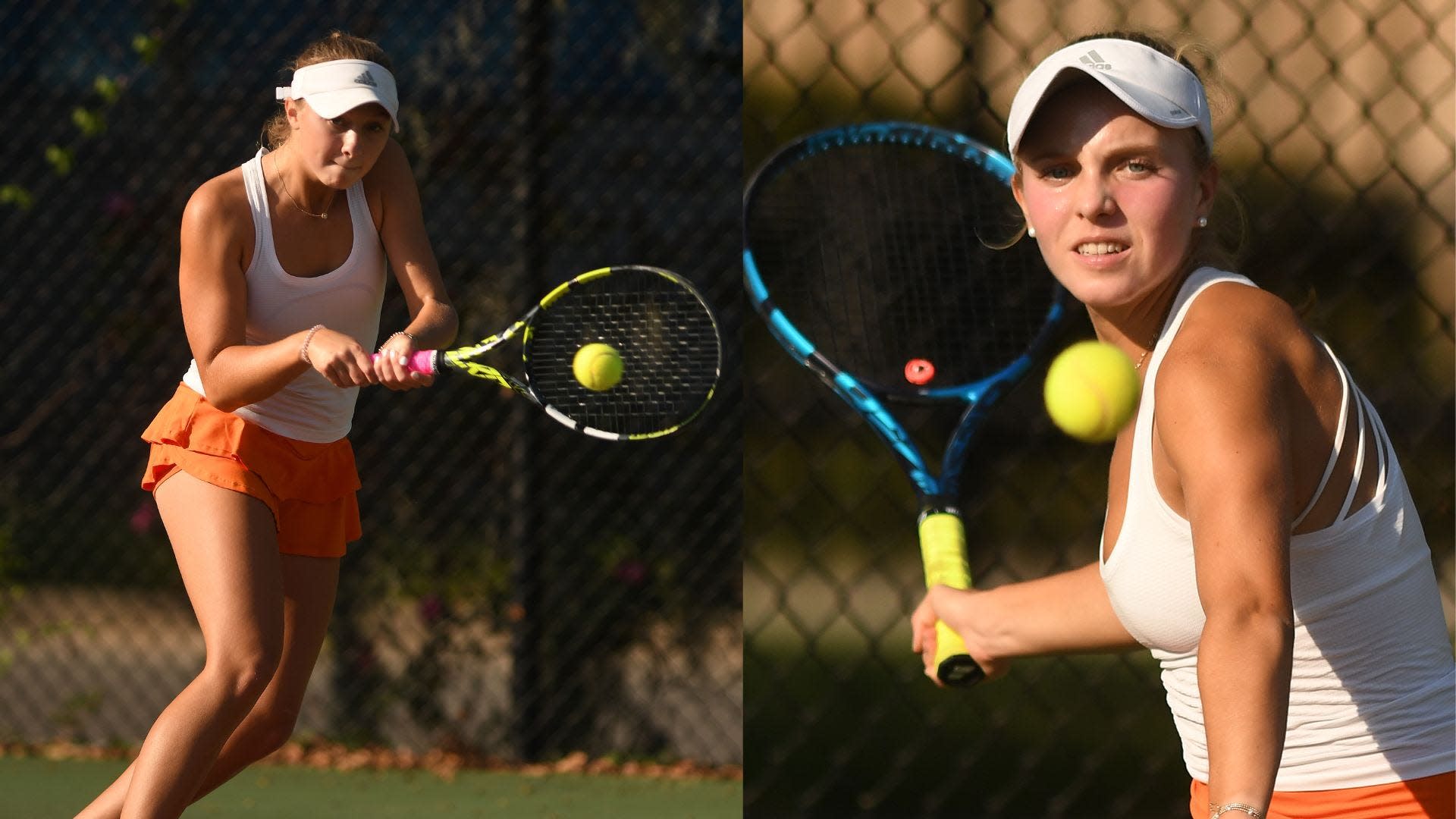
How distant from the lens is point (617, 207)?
11.0ft

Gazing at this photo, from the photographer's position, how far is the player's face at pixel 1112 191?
127cm

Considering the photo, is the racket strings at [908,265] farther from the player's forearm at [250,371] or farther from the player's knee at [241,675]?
the player's knee at [241,675]

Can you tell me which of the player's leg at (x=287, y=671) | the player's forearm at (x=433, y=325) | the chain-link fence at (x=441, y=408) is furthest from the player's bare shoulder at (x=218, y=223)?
the chain-link fence at (x=441, y=408)

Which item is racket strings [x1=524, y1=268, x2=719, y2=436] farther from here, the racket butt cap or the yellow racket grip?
the racket butt cap

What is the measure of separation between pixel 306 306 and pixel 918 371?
778 mm

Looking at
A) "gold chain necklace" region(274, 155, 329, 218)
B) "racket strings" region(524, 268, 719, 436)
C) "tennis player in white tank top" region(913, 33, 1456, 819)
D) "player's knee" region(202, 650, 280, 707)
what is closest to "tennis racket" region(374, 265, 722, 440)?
"racket strings" region(524, 268, 719, 436)

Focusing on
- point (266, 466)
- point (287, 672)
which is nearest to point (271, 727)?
point (287, 672)

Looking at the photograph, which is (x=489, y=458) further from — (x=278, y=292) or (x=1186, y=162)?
(x=1186, y=162)

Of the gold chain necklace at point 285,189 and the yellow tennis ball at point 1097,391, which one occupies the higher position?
the gold chain necklace at point 285,189

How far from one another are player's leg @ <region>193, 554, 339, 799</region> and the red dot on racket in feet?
2.67

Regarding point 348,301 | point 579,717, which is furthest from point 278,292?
point 579,717

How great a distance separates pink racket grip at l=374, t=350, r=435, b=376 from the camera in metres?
1.93

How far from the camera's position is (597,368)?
212cm

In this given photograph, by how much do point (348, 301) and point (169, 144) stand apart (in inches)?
64.6
